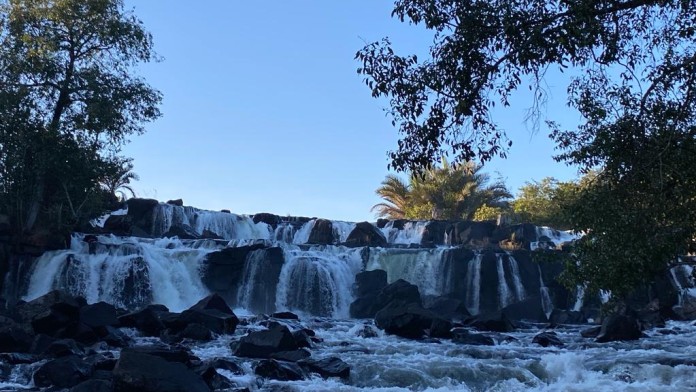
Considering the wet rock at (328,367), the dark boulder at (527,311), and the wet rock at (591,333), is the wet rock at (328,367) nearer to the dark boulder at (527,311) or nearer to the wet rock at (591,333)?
the wet rock at (591,333)

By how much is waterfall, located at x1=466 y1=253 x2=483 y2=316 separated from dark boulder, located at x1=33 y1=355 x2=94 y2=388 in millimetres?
21666

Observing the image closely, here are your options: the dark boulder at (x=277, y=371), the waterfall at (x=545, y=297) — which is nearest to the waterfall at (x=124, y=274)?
the dark boulder at (x=277, y=371)

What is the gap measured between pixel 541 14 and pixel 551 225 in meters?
43.3

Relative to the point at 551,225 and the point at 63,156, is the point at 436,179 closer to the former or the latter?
the point at 551,225

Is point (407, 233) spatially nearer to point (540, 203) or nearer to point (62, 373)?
point (540, 203)

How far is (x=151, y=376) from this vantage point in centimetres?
1113

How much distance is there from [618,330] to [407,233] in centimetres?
2183

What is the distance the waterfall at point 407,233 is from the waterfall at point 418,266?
7717 mm

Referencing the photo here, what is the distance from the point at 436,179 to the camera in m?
50.2

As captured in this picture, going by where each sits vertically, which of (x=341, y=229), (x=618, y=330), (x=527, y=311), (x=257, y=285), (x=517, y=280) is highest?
(x=341, y=229)

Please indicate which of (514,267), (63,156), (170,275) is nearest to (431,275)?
(514,267)

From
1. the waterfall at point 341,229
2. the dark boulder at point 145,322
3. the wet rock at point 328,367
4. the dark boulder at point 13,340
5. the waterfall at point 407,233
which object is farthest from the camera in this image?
the waterfall at point 407,233

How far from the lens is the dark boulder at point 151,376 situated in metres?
11.0

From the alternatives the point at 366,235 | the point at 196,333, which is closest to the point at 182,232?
the point at 366,235
